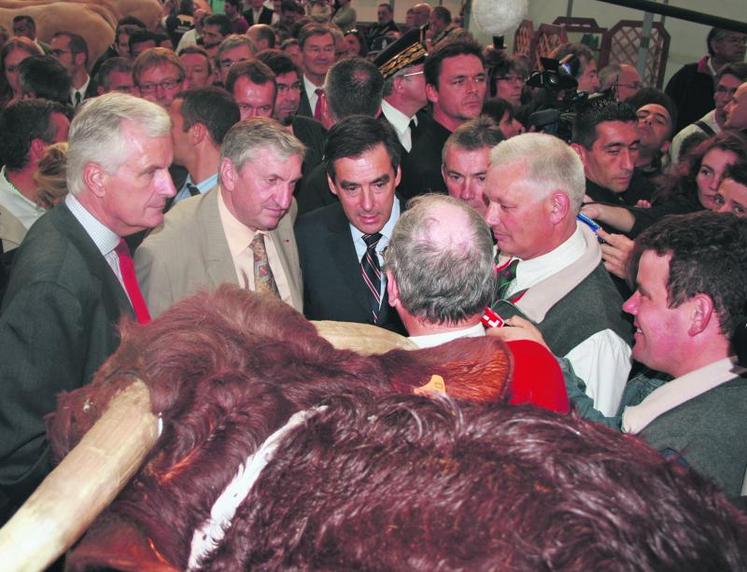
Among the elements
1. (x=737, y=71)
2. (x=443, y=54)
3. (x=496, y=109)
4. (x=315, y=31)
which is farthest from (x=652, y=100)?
(x=315, y=31)

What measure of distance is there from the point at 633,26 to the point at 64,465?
36.0ft

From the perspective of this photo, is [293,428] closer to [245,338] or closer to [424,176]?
[245,338]

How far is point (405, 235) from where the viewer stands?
2.50 metres

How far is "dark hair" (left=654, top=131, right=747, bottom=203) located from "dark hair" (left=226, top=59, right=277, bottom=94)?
2.90 meters

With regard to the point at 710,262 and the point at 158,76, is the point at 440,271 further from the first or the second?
the point at 158,76

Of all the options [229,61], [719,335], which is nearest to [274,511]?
[719,335]

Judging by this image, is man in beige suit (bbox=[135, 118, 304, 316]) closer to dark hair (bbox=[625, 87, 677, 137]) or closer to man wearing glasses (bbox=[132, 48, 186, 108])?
man wearing glasses (bbox=[132, 48, 186, 108])

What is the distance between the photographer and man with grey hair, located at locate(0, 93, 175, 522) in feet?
7.19

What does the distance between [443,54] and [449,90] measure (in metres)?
0.31

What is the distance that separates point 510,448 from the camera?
0.95m

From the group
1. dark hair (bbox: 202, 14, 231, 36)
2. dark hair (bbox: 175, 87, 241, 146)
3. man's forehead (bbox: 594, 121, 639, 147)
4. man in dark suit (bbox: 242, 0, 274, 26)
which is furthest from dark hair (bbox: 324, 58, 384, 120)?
man in dark suit (bbox: 242, 0, 274, 26)

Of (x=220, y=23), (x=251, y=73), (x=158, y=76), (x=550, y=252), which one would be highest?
(x=251, y=73)

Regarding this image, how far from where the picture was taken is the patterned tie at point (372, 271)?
3.80m

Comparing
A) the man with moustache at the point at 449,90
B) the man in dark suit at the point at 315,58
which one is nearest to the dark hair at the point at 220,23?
the man in dark suit at the point at 315,58
